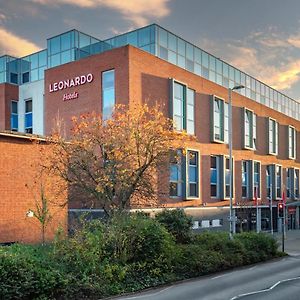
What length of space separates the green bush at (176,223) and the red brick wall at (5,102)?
27.1m

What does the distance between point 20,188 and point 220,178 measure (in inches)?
889

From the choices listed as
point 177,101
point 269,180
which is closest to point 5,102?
point 177,101

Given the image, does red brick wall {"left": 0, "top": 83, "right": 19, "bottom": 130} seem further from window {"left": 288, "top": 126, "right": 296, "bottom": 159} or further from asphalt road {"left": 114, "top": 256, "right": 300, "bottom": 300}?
window {"left": 288, "top": 126, "right": 296, "bottom": 159}

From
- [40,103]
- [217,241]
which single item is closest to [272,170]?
[40,103]

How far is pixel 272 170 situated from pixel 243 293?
39956mm

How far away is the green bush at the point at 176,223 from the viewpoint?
2070 cm

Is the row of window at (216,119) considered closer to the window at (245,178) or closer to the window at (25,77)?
the window at (245,178)

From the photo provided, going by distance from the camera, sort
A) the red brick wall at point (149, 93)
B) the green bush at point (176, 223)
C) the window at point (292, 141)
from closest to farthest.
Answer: the green bush at point (176, 223) < the red brick wall at point (149, 93) < the window at point (292, 141)

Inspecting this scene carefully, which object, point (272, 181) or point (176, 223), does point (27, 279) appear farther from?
point (272, 181)

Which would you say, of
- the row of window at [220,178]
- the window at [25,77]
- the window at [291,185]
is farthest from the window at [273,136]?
the window at [25,77]

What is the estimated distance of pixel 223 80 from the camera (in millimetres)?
46156

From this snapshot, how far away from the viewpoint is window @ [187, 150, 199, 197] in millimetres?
37438

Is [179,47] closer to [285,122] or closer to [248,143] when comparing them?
[248,143]

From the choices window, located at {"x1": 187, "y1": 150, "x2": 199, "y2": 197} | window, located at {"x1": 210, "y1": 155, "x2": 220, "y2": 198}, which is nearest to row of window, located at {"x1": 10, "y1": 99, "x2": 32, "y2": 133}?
window, located at {"x1": 187, "y1": 150, "x2": 199, "y2": 197}
